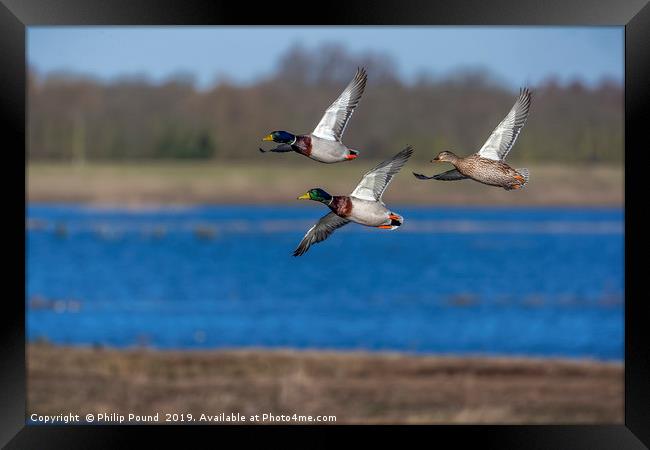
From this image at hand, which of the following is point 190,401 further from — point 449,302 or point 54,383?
point 449,302

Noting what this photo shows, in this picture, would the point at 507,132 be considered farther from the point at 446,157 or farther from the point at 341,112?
the point at 341,112

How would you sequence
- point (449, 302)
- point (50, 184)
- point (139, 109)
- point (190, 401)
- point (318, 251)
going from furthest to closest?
point (50, 184), point (318, 251), point (139, 109), point (449, 302), point (190, 401)

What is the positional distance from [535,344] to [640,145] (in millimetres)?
32020

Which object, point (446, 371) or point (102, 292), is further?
A: point (102, 292)

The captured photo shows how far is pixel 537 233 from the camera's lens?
348 feet

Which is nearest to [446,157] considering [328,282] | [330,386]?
[330,386]

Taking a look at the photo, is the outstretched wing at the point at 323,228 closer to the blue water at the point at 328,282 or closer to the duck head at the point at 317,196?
the duck head at the point at 317,196

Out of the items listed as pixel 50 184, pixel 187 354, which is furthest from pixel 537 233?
pixel 187 354

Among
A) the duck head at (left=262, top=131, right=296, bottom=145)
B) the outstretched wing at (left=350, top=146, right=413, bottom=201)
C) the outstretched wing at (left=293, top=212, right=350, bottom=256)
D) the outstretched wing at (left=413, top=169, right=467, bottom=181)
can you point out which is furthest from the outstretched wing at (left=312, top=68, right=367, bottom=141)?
the outstretched wing at (left=413, top=169, right=467, bottom=181)

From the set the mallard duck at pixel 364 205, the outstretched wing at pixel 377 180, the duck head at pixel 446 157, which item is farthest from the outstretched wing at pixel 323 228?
the duck head at pixel 446 157

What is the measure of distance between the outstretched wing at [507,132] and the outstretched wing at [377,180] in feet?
1.45

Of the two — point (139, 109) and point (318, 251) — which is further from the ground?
point (139, 109)

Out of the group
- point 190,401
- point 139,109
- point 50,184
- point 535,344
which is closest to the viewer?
point 190,401

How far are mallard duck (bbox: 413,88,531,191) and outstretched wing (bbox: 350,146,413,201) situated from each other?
21 cm
